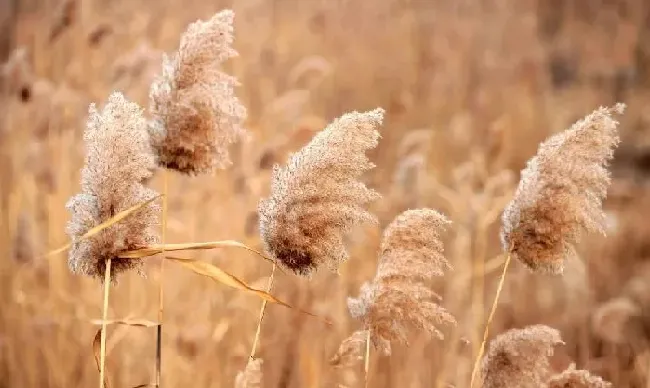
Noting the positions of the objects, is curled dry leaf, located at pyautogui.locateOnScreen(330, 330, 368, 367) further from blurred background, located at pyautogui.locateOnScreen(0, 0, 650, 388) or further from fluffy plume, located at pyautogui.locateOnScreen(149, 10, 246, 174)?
blurred background, located at pyautogui.locateOnScreen(0, 0, 650, 388)

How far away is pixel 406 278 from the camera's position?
973 millimetres

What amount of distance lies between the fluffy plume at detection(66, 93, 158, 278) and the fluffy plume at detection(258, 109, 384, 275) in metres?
0.13

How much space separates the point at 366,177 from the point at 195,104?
1.35 meters

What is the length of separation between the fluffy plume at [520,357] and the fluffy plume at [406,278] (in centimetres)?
7

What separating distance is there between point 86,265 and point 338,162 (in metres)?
0.28

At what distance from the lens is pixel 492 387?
3.20 feet

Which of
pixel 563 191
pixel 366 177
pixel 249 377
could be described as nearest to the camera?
pixel 249 377

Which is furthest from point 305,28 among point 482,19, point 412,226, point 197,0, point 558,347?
point 412,226

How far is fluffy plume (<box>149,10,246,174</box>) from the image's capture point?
84 centimetres

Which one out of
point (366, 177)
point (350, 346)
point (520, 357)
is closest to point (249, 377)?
point (350, 346)

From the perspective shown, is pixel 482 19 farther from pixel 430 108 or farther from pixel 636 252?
pixel 636 252

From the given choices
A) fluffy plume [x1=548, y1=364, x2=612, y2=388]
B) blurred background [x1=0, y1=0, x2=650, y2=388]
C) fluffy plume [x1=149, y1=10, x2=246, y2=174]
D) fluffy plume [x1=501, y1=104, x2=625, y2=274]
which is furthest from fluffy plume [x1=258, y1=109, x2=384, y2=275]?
blurred background [x1=0, y1=0, x2=650, y2=388]

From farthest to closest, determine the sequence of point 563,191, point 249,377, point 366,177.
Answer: point 366,177, point 563,191, point 249,377

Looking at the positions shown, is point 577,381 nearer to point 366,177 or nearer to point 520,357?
point 520,357
